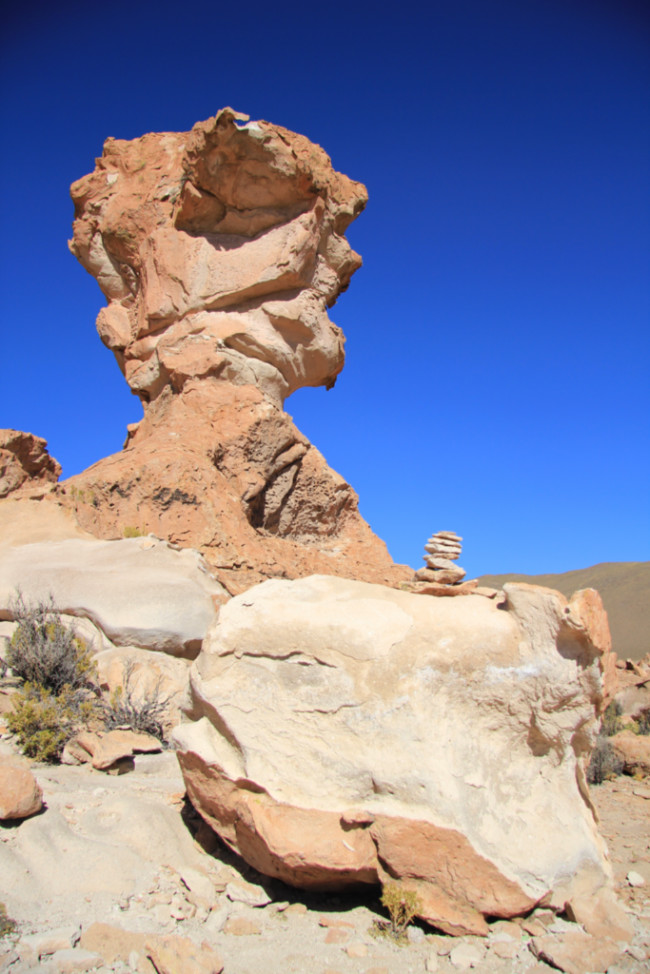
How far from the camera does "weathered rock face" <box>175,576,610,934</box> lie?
291 cm

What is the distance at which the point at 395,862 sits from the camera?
290cm

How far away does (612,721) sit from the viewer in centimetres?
911

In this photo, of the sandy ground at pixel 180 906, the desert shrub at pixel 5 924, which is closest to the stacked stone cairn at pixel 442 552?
the sandy ground at pixel 180 906

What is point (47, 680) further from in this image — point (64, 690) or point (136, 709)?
point (136, 709)

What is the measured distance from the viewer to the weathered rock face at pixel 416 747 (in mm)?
2908

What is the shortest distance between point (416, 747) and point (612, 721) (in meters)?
7.28

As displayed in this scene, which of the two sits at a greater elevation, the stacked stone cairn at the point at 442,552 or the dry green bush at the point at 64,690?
the stacked stone cairn at the point at 442,552

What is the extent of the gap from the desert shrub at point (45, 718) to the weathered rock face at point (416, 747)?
1160 mm

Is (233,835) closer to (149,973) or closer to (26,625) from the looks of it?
(149,973)

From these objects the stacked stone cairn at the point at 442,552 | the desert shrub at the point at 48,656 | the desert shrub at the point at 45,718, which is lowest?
the desert shrub at the point at 45,718

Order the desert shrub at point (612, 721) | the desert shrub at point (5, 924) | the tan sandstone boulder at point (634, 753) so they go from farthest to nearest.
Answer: the desert shrub at point (612, 721) → the tan sandstone boulder at point (634, 753) → the desert shrub at point (5, 924)

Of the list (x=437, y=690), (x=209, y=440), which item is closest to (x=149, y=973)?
(x=437, y=690)

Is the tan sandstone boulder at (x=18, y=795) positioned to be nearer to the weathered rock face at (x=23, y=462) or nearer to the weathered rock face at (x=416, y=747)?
the weathered rock face at (x=416, y=747)

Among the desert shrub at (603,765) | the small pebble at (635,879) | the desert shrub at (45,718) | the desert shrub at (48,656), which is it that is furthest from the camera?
the desert shrub at (603,765)
